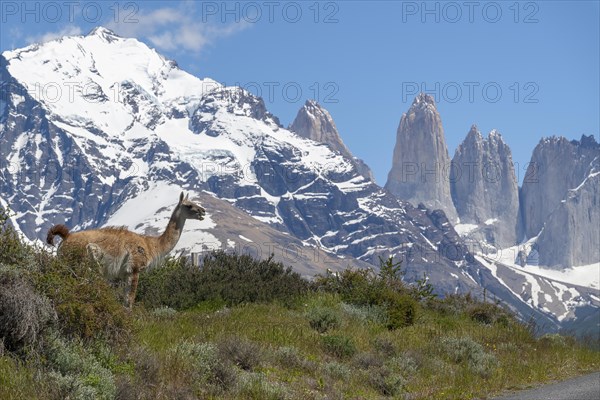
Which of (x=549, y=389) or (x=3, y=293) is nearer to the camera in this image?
(x=3, y=293)

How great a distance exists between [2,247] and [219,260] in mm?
12232

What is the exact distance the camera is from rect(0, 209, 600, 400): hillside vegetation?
35.4ft

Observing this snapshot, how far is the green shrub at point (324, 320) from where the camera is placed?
18172 mm

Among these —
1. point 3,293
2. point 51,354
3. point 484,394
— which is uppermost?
point 3,293

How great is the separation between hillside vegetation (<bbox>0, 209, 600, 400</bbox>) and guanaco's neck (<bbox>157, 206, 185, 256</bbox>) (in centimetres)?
148

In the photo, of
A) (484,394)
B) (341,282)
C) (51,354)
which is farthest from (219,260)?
(51,354)

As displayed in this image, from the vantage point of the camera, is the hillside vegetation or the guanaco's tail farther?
the guanaco's tail

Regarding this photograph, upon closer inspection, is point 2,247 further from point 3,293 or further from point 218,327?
point 218,327

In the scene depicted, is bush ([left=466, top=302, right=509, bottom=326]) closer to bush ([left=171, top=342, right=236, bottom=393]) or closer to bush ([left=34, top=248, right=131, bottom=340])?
bush ([left=171, top=342, right=236, bottom=393])

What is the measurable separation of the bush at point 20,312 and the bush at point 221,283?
957 cm

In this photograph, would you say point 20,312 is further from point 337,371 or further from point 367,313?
point 367,313

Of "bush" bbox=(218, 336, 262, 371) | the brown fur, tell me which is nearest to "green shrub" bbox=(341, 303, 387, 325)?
the brown fur

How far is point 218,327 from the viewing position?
53.6 feet

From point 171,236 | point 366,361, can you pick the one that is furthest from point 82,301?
point 171,236
